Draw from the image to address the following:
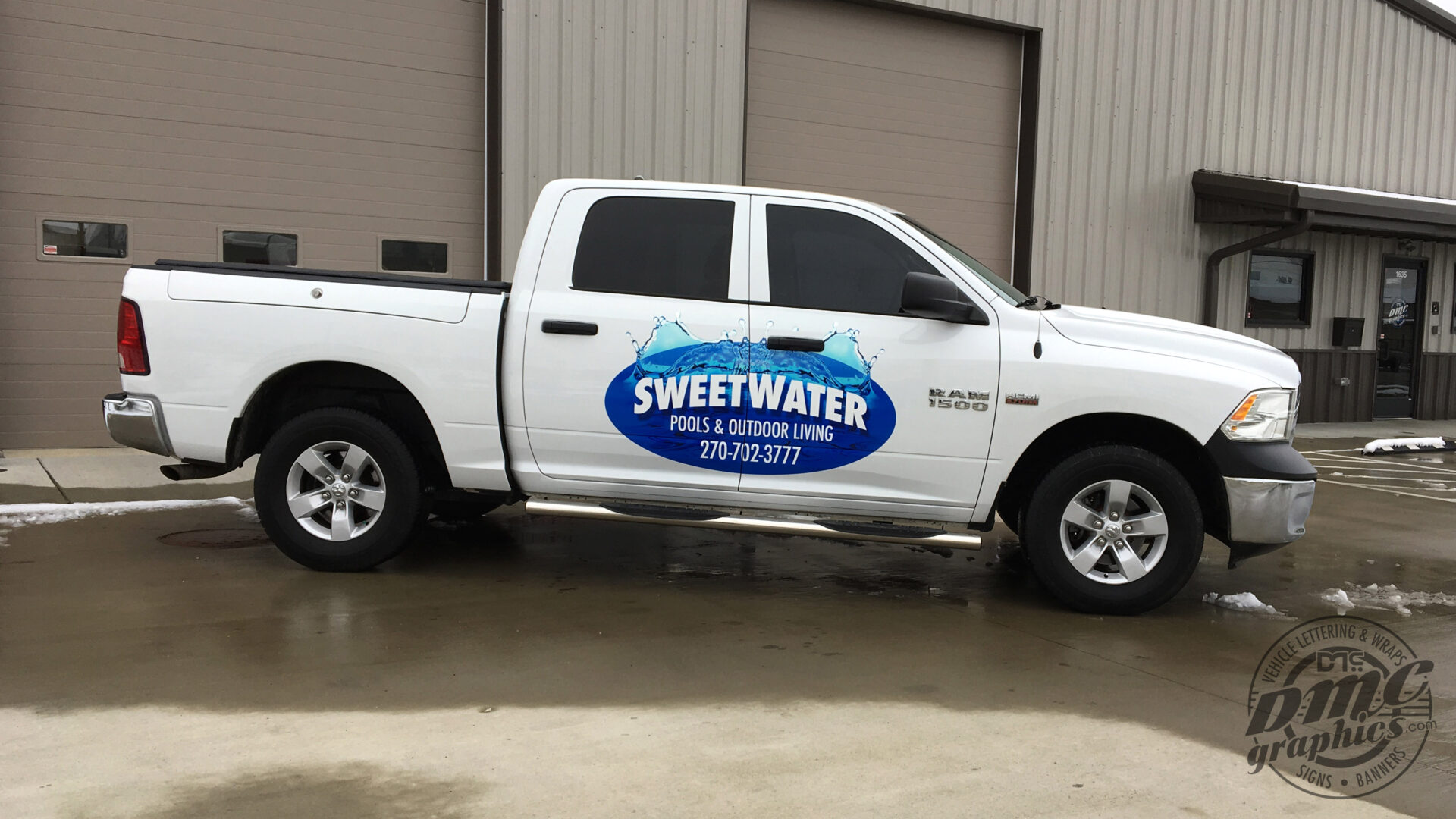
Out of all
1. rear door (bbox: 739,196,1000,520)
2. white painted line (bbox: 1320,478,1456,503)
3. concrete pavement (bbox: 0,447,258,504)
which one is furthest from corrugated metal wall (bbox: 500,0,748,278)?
white painted line (bbox: 1320,478,1456,503)

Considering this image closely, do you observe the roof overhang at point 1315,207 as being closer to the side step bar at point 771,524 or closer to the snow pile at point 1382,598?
the snow pile at point 1382,598

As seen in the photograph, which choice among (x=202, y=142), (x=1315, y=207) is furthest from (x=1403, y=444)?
(x=202, y=142)

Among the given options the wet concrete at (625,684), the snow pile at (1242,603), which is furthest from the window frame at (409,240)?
the snow pile at (1242,603)

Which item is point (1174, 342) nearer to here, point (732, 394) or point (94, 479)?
point (732, 394)

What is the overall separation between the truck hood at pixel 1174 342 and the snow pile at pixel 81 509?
5.27m

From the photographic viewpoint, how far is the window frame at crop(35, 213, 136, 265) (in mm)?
9891

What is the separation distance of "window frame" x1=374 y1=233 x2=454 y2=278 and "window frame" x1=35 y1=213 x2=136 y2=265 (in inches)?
82.1

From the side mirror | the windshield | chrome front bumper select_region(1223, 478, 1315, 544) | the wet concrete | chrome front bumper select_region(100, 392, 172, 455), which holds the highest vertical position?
the windshield

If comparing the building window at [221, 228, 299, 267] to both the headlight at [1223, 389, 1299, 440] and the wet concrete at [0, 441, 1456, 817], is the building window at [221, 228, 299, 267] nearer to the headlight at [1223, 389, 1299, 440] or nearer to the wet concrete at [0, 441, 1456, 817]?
the wet concrete at [0, 441, 1456, 817]

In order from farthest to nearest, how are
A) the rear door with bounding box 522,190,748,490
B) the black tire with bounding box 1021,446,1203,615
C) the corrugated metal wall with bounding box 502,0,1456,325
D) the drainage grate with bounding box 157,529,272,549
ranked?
the corrugated metal wall with bounding box 502,0,1456,325 < the drainage grate with bounding box 157,529,272,549 < the rear door with bounding box 522,190,748,490 < the black tire with bounding box 1021,446,1203,615

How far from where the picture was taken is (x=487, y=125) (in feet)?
37.4

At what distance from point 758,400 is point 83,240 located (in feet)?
24.4

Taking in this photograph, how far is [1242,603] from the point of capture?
597 centimetres

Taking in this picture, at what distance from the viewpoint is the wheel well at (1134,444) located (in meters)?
5.67
